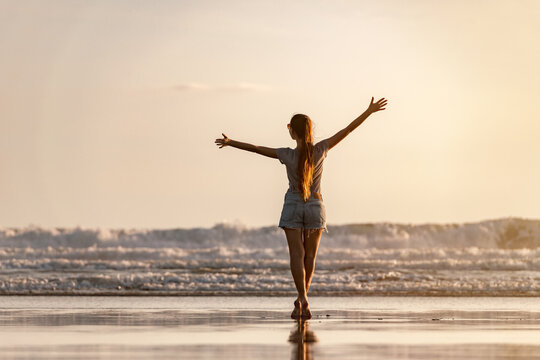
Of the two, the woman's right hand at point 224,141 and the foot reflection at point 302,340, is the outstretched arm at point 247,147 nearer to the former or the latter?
the woman's right hand at point 224,141

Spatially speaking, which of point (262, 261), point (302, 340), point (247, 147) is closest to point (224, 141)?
point (247, 147)

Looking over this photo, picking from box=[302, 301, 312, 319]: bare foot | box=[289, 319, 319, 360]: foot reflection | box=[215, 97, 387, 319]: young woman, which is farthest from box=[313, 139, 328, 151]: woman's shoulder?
box=[289, 319, 319, 360]: foot reflection

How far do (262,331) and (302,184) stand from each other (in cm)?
Result: 137

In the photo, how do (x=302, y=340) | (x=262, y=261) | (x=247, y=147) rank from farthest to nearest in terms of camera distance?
(x=262, y=261), (x=247, y=147), (x=302, y=340)

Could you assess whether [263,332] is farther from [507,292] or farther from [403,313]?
[507,292]

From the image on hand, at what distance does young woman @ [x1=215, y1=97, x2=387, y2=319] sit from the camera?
7.93 meters

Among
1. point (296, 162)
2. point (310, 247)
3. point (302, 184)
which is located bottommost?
point (310, 247)

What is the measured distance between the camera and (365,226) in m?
32.8

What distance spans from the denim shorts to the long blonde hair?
67mm

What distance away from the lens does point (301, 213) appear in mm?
7953

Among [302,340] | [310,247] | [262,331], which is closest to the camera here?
[302,340]

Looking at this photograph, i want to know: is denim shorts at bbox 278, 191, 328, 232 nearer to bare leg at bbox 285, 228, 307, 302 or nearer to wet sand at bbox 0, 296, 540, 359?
bare leg at bbox 285, 228, 307, 302

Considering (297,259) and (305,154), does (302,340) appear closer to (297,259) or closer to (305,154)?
(297,259)

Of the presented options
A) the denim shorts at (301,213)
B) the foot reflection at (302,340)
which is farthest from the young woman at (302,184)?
the foot reflection at (302,340)
